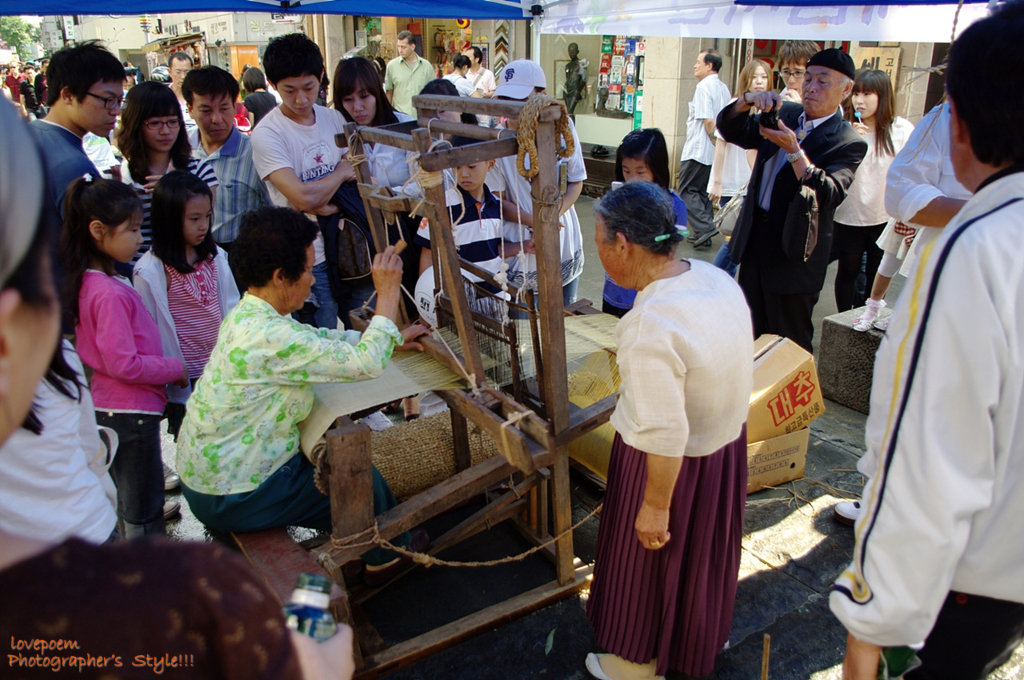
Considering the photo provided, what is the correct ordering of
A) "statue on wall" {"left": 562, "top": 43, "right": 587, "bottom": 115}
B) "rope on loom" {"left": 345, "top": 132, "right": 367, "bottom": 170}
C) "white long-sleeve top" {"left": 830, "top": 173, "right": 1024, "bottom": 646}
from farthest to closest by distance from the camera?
1. "statue on wall" {"left": 562, "top": 43, "right": 587, "bottom": 115}
2. "rope on loom" {"left": 345, "top": 132, "right": 367, "bottom": 170}
3. "white long-sleeve top" {"left": 830, "top": 173, "right": 1024, "bottom": 646}

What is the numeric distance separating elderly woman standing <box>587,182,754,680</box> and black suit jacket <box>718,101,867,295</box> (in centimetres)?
177

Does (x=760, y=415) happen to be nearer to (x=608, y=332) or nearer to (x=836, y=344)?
(x=608, y=332)

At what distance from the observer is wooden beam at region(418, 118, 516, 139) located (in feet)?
6.71

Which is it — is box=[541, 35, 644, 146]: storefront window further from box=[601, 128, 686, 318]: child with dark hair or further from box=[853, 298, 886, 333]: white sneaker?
box=[601, 128, 686, 318]: child with dark hair

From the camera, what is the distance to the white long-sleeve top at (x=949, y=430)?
1.03m

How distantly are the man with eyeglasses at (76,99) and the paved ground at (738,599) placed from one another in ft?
5.42

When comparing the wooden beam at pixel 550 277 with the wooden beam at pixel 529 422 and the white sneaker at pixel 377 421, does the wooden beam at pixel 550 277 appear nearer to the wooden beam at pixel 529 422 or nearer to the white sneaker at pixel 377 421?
the wooden beam at pixel 529 422

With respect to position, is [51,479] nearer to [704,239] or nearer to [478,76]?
[704,239]

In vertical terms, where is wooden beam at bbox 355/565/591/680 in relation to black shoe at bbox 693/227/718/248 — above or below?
below

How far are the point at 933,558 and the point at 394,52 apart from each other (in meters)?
14.2

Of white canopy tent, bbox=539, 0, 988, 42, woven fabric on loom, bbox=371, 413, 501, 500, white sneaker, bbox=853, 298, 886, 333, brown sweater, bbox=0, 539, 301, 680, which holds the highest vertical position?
white canopy tent, bbox=539, 0, 988, 42

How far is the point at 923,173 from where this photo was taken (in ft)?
8.76

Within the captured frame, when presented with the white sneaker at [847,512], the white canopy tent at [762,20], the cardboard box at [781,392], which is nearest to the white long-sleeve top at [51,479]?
the cardboard box at [781,392]

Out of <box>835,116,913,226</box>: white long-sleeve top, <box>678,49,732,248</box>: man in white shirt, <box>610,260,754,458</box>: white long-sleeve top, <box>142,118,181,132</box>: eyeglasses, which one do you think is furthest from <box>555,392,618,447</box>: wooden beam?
<box>678,49,732,248</box>: man in white shirt
